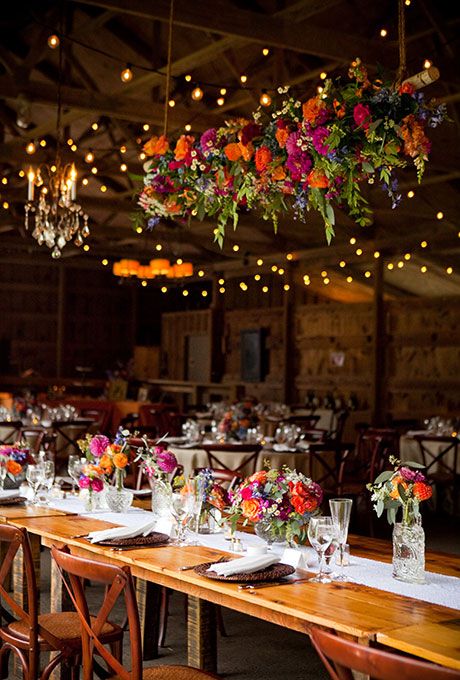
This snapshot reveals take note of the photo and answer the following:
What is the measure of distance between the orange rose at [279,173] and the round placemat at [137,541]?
4.89 feet

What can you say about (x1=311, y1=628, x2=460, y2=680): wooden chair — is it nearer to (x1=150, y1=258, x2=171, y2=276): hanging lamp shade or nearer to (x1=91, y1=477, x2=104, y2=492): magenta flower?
(x1=91, y1=477, x2=104, y2=492): magenta flower

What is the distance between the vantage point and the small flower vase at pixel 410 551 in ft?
10.2

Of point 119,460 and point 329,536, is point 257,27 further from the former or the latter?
point 329,536

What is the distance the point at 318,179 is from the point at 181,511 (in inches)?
55.2

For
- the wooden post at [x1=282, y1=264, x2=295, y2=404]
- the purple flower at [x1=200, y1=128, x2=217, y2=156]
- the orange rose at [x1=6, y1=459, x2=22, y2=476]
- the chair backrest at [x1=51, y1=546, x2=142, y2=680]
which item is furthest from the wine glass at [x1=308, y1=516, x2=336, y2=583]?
the wooden post at [x1=282, y1=264, x2=295, y2=404]

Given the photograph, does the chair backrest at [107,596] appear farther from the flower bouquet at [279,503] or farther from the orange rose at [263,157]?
the orange rose at [263,157]

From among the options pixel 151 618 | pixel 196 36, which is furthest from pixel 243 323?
pixel 151 618

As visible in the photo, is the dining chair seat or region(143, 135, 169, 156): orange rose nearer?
the dining chair seat

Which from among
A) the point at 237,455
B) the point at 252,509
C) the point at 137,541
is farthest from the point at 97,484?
the point at 237,455

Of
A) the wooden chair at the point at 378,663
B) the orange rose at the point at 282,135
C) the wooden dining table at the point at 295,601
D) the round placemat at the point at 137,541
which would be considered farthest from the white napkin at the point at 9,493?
the wooden chair at the point at 378,663

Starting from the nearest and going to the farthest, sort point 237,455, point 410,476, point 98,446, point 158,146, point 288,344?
1. point 410,476
2. point 158,146
3. point 98,446
4. point 237,455
5. point 288,344

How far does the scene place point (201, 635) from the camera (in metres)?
3.70

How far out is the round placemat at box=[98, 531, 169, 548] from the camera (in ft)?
11.7

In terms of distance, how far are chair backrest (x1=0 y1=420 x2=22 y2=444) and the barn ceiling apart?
3.08 m
